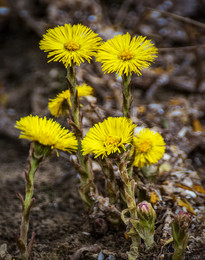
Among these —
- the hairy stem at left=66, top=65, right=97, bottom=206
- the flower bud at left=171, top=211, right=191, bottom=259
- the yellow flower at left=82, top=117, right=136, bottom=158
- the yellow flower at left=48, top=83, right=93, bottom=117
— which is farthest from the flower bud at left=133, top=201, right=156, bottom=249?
the yellow flower at left=48, top=83, right=93, bottom=117

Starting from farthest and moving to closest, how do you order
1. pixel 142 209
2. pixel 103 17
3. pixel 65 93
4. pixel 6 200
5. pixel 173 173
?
pixel 103 17 → pixel 6 200 → pixel 173 173 → pixel 65 93 → pixel 142 209

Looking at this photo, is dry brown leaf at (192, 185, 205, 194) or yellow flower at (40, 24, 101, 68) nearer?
yellow flower at (40, 24, 101, 68)

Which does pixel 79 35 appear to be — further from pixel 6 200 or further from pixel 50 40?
pixel 6 200

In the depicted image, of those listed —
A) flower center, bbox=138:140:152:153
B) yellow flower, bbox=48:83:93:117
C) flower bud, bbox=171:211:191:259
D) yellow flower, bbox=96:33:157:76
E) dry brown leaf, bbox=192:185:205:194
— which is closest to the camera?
flower bud, bbox=171:211:191:259

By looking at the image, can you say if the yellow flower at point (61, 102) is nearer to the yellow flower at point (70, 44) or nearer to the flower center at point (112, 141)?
the yellow flower at point (70, 44)

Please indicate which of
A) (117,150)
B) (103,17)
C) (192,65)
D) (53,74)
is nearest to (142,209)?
(117,150)

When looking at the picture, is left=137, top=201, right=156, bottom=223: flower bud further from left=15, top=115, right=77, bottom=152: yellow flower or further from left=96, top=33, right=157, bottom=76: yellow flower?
left=96, top=33, right=157, bottom=76: yellow flower

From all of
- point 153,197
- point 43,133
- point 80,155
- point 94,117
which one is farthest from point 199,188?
point 43,133
